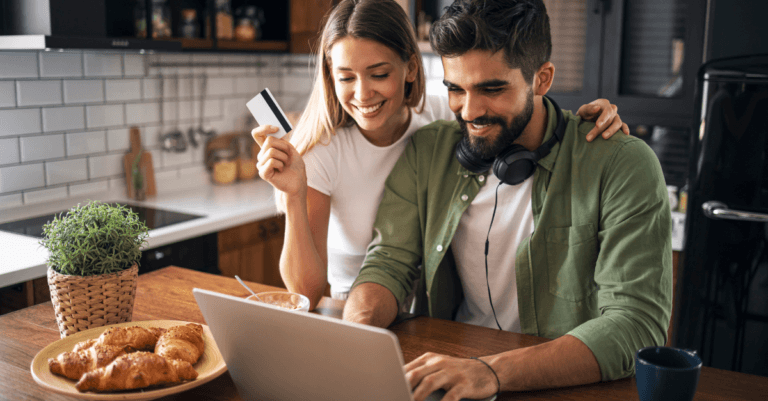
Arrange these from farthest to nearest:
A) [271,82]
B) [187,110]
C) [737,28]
A: [271,82] < [187,110] < [737,28]

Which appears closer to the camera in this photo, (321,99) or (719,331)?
(321,99)

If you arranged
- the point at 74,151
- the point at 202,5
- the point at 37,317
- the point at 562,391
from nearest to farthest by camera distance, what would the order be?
the point at 562,391 → the point at 37,317 → the point at 74,151 → the point at 202,5

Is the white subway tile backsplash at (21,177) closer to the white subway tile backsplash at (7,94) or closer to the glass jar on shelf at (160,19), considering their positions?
the white subway tile backsplash at (7,94)

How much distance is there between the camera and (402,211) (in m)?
1.64

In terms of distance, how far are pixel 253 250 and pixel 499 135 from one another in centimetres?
170

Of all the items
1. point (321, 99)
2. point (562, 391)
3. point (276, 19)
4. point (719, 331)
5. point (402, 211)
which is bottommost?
point (719, 331)

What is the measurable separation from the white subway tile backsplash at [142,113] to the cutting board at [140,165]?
0.06 meters

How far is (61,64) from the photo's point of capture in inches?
105

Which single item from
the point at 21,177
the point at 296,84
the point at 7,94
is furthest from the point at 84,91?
the point at 296,84

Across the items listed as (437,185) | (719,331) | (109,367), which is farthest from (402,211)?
(719,331)

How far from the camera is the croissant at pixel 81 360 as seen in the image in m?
1.01

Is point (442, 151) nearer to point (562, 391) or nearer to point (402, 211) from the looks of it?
point (402, 211)

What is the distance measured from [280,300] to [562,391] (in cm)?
57

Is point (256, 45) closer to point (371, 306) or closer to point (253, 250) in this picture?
point (253, 250)
